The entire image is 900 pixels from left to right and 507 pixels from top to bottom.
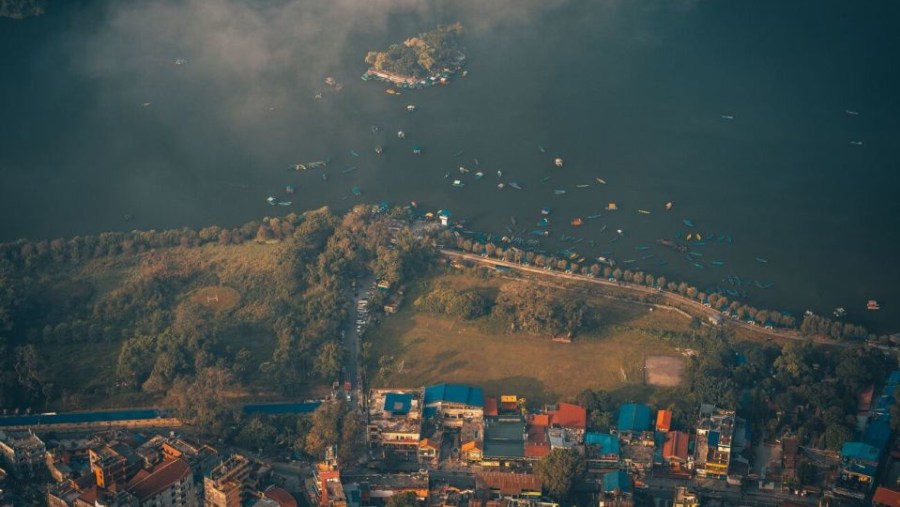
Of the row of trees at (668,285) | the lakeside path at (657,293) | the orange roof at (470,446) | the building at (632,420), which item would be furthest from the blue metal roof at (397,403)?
the row of trees at (668,285)

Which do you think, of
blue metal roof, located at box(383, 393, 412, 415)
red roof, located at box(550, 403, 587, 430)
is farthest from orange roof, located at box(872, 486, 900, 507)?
blue metal roof, located at box(383, 393, 412, 415)

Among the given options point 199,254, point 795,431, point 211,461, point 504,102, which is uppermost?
point 504,102

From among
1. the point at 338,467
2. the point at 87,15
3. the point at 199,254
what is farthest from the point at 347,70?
the point at 338,467

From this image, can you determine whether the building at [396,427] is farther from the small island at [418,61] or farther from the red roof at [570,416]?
the small island at [418,61]

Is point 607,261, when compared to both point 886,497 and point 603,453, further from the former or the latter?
point 886,497

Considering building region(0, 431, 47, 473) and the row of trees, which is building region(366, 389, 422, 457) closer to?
building region(0, 431, 47, 473)

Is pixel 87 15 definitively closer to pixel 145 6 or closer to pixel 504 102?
pixel 145 6

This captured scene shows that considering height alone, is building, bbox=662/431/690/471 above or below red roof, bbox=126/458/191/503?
above
